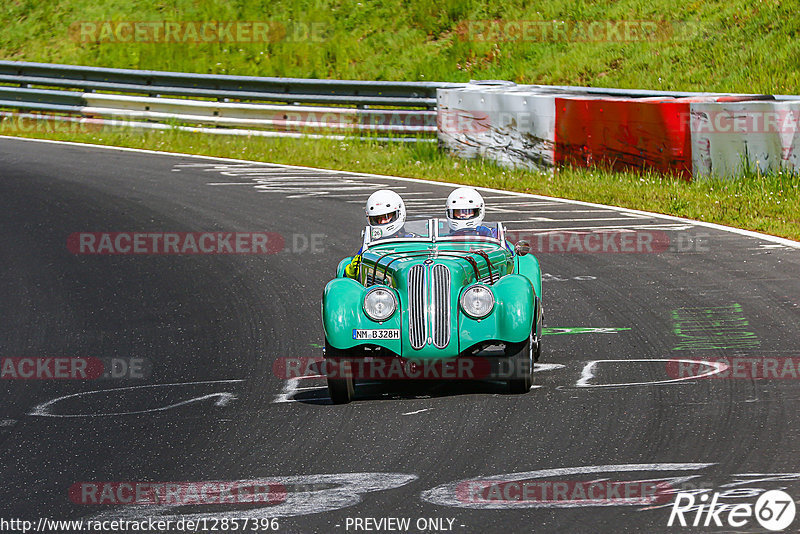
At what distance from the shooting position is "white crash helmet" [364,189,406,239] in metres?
8.48

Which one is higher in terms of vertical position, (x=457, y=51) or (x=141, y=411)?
(x=457, y=51)

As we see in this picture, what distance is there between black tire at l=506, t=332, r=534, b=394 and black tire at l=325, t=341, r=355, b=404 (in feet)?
3.41

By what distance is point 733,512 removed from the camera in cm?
518

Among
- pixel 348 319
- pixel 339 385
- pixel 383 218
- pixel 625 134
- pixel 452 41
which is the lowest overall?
pixel 339 385

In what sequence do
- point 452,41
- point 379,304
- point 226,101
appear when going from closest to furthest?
1. point 379,304
2. point 226,101
3. point 452,41

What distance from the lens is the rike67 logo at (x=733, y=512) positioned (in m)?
5.07

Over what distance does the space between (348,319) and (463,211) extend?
60.6 inches

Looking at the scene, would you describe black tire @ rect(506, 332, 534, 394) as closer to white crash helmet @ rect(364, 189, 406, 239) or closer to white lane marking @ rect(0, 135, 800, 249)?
white crash helmet @ rect(364, 189, 406, 239)

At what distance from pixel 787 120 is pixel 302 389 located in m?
8.27

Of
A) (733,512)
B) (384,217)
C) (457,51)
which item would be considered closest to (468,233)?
(384,217)

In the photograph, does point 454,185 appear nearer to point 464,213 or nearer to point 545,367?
point 464,213

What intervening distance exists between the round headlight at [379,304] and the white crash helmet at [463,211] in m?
1.21

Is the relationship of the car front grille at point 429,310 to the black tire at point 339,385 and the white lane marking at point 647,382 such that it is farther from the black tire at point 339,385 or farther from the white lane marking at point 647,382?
the white lane marking at point 647,382

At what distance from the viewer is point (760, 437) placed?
6277 mm
